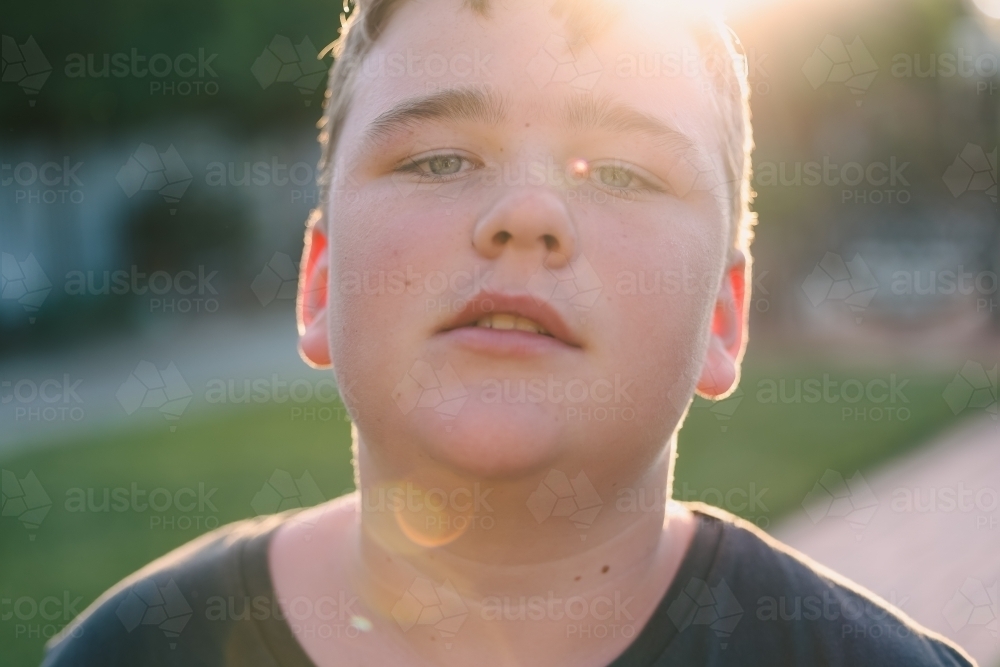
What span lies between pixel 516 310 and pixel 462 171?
0.33 meters

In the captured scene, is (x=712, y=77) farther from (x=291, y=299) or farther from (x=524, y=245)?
(x=291, y=299)

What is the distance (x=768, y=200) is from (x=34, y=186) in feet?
Answer: 37.2

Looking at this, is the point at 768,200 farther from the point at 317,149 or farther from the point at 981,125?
the point at 317,149

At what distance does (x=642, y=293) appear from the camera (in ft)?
5.66

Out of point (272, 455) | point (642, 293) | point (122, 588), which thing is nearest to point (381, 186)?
point (642, 293)

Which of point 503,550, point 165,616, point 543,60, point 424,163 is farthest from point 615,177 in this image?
point 165,616

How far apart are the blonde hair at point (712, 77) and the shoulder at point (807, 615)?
70 centimetres

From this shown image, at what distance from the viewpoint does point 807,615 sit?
1.91 metres

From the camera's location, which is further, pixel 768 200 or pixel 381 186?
pixel 768 200

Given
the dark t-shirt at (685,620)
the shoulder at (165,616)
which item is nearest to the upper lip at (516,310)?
the dark t-shirt at (685,620)

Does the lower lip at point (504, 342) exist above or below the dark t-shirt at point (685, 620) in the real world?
above

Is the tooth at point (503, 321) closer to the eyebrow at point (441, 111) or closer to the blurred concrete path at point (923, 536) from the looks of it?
the eyebrow at point (441, 111)

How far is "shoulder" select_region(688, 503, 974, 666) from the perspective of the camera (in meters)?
1.86

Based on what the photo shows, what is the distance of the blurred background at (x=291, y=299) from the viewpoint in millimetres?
5547
